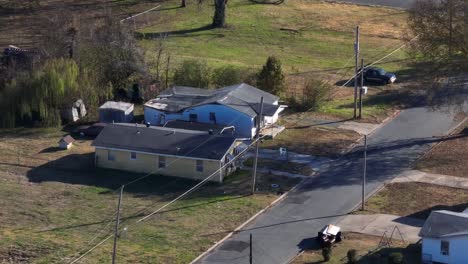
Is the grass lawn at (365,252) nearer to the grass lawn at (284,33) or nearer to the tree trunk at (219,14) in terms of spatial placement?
the grass lawn at (284,33)

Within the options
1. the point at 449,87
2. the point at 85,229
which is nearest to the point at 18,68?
the point at 85,229

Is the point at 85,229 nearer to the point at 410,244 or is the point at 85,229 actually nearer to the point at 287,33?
the point at 410,244

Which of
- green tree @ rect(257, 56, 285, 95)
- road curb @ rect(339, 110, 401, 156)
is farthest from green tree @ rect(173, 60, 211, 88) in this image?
road curb @ rect(339, 110, 401, 156)

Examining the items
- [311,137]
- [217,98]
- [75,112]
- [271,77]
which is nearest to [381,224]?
[311,137]

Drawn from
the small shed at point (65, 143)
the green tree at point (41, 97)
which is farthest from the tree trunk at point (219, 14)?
the small shed at point (65, 143)

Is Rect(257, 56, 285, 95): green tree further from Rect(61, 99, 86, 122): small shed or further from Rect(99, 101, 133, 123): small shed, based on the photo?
Rect(61, 99, 86, 122): small shed

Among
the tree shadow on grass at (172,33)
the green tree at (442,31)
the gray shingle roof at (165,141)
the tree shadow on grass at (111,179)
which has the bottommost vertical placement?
the tree shadow on grass at (111,179)

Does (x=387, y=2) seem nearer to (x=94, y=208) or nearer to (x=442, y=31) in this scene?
(x=442, y=31)
